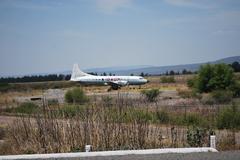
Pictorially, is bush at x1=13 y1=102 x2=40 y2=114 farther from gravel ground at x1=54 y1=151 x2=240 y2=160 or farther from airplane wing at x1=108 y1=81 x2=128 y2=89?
airplane wing at x1=108 y1=81 x2=128 y2=89

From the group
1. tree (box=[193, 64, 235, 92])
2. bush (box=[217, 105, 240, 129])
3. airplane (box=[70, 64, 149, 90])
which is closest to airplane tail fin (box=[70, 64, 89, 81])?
airplane (box=[70, 64, 149, 90])

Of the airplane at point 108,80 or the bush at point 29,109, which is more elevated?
the bush at point 29,109

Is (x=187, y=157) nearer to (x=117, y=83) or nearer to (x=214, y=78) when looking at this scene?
(x=214, y=78)

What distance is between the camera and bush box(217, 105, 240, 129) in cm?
1798

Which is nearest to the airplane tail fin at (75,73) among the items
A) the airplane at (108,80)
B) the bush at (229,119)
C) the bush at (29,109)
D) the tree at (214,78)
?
the airplane at (108,80)

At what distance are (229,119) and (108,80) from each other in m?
85.7

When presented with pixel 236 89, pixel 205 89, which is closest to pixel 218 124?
pixel 236 89

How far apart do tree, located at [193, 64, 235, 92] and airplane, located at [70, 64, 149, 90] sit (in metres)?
32.1

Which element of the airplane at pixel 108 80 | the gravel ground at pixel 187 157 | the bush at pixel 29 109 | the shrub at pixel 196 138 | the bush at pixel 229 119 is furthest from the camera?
the airplane at pixel 108 80

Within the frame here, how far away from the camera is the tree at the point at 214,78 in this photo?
55312 millimetres

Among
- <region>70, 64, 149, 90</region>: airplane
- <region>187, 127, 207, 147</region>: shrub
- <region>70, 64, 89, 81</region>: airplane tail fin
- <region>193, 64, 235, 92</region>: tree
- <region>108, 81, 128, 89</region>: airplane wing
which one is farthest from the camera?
<region>70, 64, 89, 81</region>: airplane tail fin

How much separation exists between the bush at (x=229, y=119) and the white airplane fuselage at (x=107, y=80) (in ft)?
232

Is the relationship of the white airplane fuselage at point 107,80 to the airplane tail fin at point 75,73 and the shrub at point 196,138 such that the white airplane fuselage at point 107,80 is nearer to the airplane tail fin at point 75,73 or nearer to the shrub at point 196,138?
the airplane tail fin at point 75,73

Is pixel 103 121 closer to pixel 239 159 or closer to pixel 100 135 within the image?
pixel 100 135
